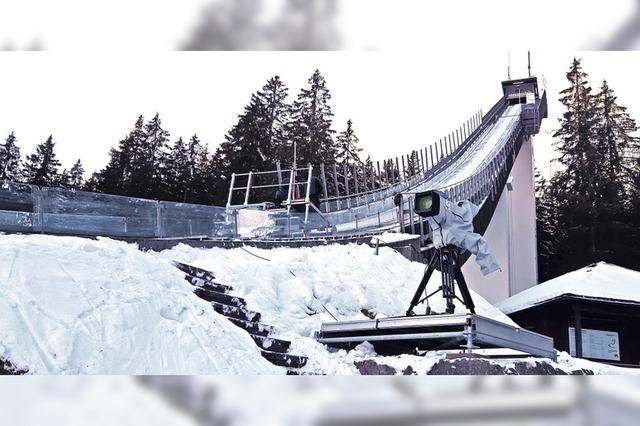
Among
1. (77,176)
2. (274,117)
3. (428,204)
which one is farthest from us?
(274,117)

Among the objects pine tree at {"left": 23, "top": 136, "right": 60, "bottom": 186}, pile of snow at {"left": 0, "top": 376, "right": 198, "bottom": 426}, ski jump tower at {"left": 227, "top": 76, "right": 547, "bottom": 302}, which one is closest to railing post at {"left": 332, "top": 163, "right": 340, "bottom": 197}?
ski jump tower at {"left": 227, "top": 76, "right": 547, "bottom": 302}

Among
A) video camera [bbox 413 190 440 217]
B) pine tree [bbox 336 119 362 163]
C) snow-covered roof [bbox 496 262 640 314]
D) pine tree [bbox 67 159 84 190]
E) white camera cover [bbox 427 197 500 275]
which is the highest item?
pine tree [bbox 336 119 362 163]

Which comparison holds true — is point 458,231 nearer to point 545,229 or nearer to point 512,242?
point 545,229

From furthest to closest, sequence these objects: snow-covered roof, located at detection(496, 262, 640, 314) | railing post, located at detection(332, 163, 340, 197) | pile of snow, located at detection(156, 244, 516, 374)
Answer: railing post, located at detection(332, 163, 340, 197)
snow-covered roof, located at detection(496, 262, 640, 314)
pile of snow, located at detection(156, 244, 516, 374)

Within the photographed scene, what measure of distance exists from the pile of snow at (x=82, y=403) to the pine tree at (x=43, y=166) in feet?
8.72

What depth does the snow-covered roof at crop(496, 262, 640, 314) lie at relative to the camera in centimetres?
461

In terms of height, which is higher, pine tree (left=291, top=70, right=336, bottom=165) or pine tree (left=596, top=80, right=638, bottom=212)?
pine tree (left=291, top=70, right=336, bottom=165)

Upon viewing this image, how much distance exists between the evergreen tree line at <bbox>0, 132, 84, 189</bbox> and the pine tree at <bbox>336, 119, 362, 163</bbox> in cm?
235

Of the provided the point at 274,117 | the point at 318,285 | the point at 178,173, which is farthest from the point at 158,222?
the point at 274,117

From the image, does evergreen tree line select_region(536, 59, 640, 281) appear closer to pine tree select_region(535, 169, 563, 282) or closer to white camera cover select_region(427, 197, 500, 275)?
pine tree select_region(535, 169, 563, 282)

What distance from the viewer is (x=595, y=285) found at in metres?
4.74

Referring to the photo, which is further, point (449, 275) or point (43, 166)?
point (43, 166)

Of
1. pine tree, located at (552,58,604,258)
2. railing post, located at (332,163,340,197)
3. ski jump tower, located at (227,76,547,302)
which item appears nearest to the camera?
pine tree, located at (552,58,604,258)

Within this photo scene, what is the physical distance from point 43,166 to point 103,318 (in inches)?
92.6
